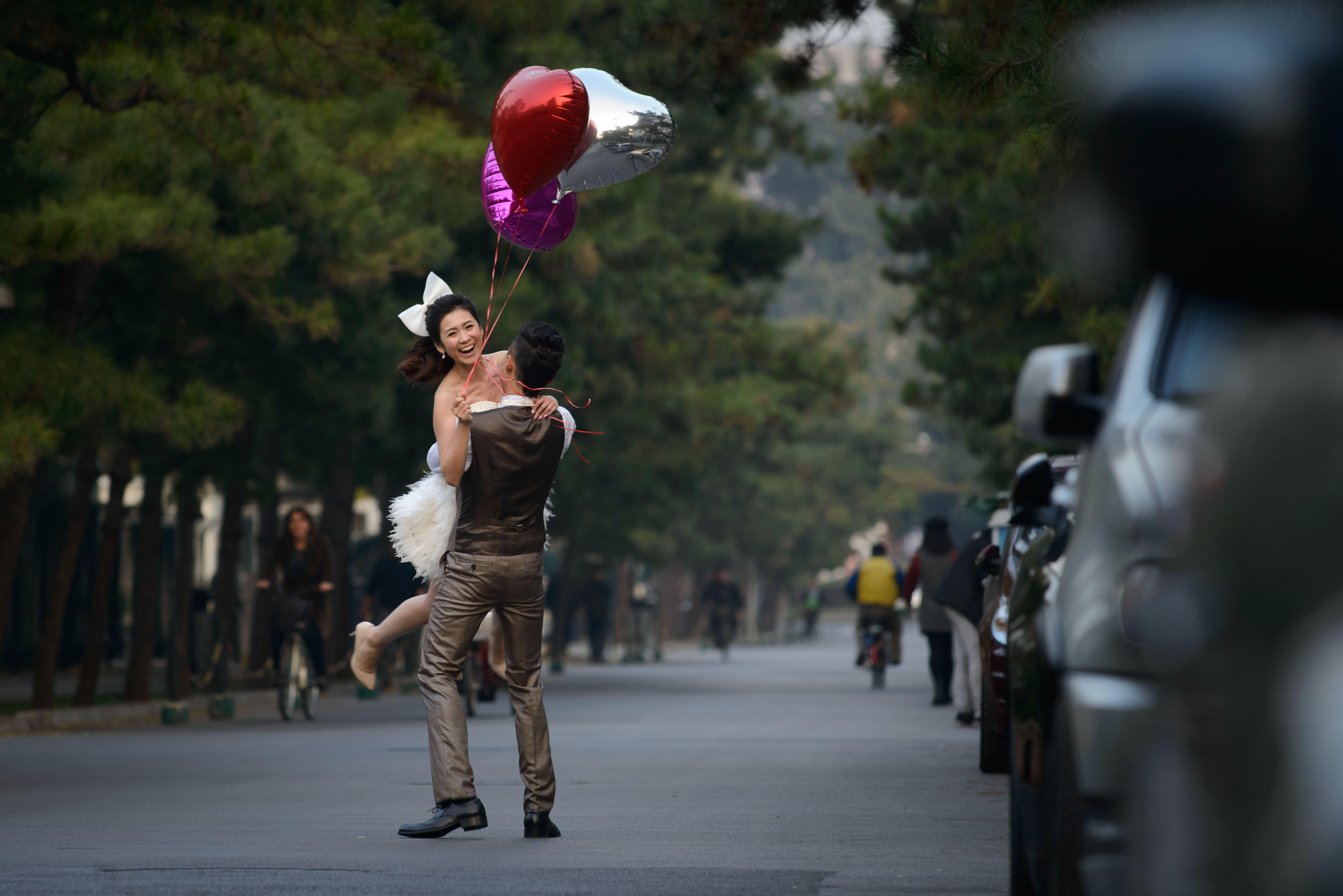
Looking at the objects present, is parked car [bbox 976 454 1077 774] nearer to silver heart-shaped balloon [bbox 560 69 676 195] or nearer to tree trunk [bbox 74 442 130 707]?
silver heart-shaped balloon [bbox 560 69 676 195]

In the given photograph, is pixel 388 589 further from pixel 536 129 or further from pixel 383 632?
pixel 383 632

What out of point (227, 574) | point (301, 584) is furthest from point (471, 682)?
point (227, 574)

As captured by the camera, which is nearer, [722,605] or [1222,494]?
[1222,494]

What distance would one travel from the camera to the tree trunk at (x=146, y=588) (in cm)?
2239

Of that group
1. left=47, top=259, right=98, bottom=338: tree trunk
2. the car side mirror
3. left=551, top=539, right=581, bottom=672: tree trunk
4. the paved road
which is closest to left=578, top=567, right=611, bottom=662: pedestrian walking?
left=551, top=539, right=581, bottom=672: tree trunk

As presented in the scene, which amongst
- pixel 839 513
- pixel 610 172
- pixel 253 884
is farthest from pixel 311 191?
pixel 839 513

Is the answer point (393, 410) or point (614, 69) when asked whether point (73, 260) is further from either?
point (393, 410)

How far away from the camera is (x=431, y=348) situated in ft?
30.6

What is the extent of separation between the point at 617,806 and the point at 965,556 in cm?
809

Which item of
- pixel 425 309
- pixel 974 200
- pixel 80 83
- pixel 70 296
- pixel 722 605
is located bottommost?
pixel 722 605

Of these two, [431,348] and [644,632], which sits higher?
[431,348]

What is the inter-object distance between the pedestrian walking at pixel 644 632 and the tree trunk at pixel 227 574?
18225mm

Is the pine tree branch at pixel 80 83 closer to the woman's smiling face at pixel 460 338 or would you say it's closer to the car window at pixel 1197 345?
the woman's smiling face at pixel 460 338

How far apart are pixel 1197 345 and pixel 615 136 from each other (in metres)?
6.98
